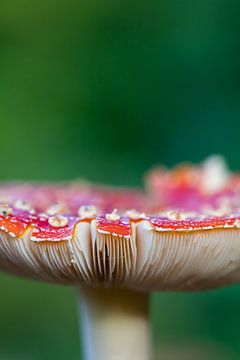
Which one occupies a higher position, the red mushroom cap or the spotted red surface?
the spotted red surface

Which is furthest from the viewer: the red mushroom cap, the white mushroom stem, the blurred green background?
the blurred green background

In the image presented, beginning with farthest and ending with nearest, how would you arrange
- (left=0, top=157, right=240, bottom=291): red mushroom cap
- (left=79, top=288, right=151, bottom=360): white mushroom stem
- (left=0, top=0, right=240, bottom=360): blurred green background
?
(left=0, top=0, right=240, bottom=360): blurred green background
(left=79, top=288, right=151, bottom=360): white mushroom stem
(left=0, top=157, right=240, bottom=291): red mushroom cap

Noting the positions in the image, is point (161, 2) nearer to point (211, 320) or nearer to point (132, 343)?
point (211, 320)

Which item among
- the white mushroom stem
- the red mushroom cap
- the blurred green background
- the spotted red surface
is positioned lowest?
the white mushroom stem

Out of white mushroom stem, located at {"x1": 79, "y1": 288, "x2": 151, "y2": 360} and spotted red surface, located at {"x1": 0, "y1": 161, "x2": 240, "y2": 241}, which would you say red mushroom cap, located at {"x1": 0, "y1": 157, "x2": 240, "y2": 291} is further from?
white mushroom stem, located at {"x1": 79, "y1": 288, "x2": 151, "y2": 360}

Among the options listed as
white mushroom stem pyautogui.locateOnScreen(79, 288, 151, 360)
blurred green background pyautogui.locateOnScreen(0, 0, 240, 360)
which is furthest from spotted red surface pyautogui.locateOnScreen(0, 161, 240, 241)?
blurred green background pyautogui.locateOnScreen(0, 0, 240, 360)

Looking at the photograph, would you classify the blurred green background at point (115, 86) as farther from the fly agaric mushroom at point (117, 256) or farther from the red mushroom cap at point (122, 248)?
the red mushroom cap at point (122, 248)

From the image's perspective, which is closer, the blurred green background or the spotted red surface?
the spotted red surface
